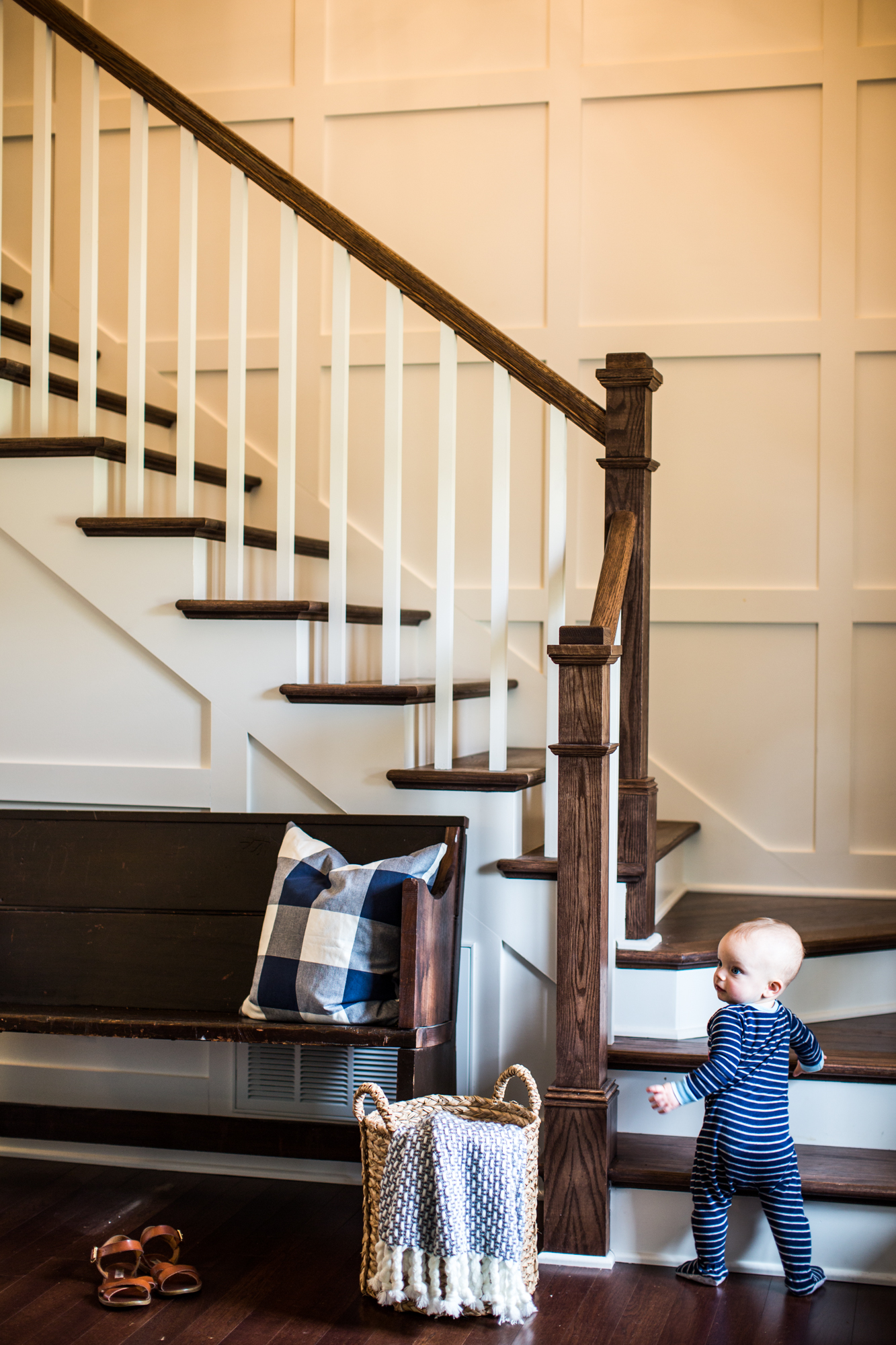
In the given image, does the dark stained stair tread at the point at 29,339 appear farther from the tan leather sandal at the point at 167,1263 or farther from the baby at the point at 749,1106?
the baby at the point at 749,1106

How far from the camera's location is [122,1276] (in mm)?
2076

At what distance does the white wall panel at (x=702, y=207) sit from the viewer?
10.5ft

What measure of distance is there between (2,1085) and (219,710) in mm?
999

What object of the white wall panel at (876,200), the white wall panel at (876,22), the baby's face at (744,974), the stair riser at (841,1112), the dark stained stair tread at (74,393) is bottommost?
the stair riser at (841,1112)

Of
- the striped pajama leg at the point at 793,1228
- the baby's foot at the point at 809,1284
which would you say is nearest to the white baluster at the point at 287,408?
the striped pajama leg at the point at 793,1228

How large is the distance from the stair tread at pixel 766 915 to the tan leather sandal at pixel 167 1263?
93 centimetres

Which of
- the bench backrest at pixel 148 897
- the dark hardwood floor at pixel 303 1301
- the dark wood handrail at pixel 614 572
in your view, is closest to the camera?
the dark hardwood floor at pixel 303 1301

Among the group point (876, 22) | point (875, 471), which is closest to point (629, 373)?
point (875, 471)

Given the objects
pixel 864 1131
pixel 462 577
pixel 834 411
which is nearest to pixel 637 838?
pixel 864 1131

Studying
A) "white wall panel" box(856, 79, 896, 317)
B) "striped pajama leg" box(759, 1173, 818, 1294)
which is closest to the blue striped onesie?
"striped pajama leg" box(759, 1173, 818, 1294)

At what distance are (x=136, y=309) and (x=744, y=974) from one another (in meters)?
1.86

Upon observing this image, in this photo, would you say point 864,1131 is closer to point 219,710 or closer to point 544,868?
point 544,868

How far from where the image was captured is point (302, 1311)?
203cm

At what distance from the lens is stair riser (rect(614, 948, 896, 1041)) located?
2.39 m
